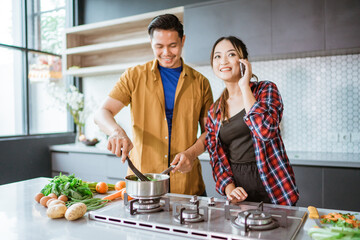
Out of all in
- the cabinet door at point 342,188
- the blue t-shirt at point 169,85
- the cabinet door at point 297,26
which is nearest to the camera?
the blue t-shirt at point 169,85

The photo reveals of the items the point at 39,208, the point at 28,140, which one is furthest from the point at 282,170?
the point at 28,140

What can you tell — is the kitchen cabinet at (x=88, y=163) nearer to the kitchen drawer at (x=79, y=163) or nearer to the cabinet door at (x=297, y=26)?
the kitchen drawer at (x=79, y=163)

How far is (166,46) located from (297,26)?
5.33ft

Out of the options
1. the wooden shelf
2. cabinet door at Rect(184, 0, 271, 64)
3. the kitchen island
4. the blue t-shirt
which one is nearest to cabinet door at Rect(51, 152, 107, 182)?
the wooden shelf

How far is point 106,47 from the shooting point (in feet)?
12.7

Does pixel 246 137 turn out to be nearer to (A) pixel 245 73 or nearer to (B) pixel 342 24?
(A) pixel 245 73

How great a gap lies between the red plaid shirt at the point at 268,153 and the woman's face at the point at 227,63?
14cm

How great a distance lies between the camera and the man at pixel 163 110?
1776mm

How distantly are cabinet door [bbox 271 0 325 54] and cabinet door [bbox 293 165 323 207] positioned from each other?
3.52 ft

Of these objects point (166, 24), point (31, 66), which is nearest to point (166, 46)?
point (166, 24)

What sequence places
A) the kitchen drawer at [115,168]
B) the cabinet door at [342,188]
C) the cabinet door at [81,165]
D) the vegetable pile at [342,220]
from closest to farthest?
the vegetable pile at [342,220]
the cabinet door at [342,188]
the kitchen drawer at [115,168]
the cabinet door at [81,165]

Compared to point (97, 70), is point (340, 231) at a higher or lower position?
lower

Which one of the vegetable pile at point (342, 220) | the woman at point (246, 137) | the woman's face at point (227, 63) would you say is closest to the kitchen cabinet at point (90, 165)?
the woman at point (246, 137)

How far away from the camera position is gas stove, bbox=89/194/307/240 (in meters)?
0.96
